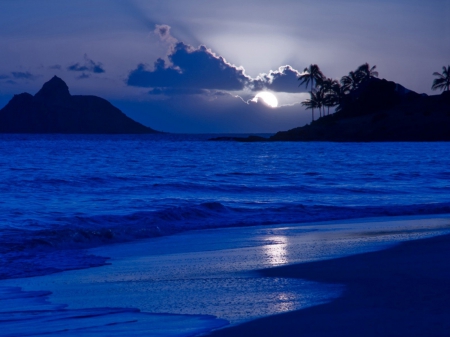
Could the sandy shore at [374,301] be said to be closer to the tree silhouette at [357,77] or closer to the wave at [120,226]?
the wave at [120,226]

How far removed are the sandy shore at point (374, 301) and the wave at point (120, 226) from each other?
10.8ft

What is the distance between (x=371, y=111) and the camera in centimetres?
8869

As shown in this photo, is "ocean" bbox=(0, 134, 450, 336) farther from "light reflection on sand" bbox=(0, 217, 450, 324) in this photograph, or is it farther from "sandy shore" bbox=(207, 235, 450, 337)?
"sandy shore" bbox=(207, 235, 450, 337)

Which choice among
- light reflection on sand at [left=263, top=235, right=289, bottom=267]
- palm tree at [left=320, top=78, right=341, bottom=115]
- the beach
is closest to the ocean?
the beach

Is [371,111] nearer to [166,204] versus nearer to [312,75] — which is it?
[312,75]

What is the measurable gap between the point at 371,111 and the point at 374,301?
3427 inches

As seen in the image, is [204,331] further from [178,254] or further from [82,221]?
[82,221]

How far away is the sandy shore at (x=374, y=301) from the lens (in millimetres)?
4320

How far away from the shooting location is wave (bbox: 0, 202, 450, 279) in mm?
7922

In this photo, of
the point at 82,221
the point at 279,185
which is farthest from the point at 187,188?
the point at 82,221

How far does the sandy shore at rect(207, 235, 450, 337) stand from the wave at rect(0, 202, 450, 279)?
3287mm

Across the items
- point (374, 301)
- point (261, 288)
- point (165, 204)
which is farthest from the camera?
point (165, 204)

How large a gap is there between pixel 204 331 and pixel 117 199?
1260 cm

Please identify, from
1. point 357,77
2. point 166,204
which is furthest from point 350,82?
point 166,204
